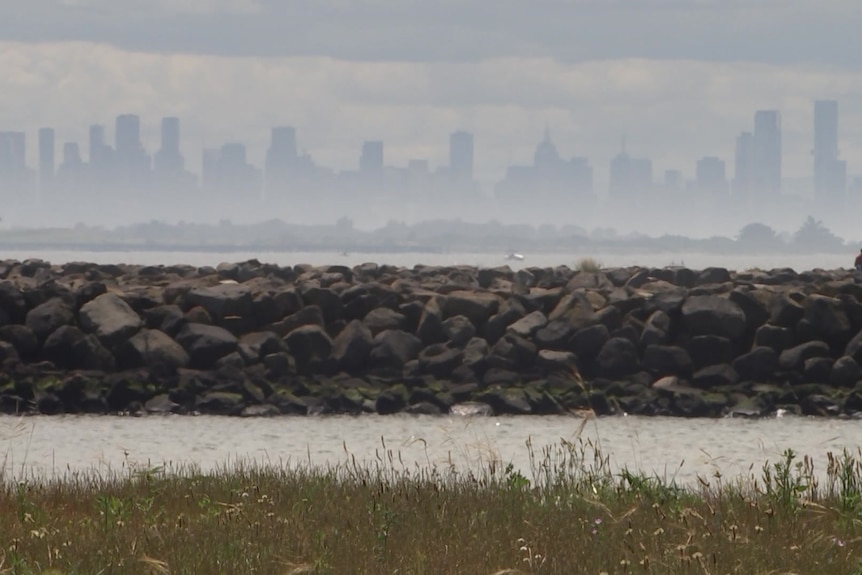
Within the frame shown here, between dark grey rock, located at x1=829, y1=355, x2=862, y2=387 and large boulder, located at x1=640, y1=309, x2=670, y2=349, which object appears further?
large boulder, located at x1=640, y1=309, x2=670, y2=349

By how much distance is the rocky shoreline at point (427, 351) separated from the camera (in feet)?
69.2

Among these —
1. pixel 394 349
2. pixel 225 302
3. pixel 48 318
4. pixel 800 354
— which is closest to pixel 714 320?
pixel 800 354

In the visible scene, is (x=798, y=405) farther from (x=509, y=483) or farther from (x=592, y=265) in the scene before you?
(x=592, y=265)

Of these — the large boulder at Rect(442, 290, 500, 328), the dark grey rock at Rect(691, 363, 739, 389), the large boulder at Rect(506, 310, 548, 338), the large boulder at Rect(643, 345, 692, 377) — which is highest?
the large boulder at Rect(442, 290, 500, 328)

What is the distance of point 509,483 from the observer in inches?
418

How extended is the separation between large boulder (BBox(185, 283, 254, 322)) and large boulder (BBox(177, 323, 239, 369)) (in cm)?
109

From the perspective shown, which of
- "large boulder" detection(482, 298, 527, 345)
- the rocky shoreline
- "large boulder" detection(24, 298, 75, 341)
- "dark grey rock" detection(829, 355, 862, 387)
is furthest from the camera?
"large boulder" detection(482, 298, 527, 345)

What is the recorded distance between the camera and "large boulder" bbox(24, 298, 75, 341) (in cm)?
2294

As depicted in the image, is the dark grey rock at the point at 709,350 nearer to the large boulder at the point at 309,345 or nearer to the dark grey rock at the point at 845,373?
the dark grey rock at the point at 845,373

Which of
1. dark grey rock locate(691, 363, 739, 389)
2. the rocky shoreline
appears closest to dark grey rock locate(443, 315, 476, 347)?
the rocky shoreline

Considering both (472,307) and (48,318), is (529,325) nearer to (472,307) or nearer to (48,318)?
(472,307)

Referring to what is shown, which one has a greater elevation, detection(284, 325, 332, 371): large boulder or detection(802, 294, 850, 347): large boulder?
detection(802, 294, 850, 347): large boulder

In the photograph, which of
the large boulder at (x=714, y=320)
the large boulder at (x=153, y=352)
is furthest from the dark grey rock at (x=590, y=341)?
the large boulder at (x=153, y=352)

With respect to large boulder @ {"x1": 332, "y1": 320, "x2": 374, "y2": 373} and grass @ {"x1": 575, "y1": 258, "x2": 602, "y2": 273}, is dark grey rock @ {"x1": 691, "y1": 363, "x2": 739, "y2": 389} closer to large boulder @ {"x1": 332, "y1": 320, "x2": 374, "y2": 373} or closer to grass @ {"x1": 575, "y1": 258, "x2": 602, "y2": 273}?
large boulder @ {"x1": 332, "y1": 320, "x2": 374, "y2": 373}
